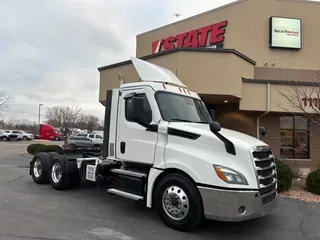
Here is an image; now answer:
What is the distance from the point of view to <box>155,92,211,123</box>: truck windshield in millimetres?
6160

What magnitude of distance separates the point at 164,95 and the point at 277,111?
1035 cm

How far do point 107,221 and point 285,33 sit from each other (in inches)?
609

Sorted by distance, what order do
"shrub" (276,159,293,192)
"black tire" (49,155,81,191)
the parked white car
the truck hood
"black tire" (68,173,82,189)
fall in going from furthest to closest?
the parked white car
"shrub" (276,159,293,192)
"black tire" (68,173,82,189)
"black tire" (49,155,81,191)
the truck hood

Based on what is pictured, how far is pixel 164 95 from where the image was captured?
250 inches

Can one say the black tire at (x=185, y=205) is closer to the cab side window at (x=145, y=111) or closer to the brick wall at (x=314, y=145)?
the cab side window at (x=145, y=111)

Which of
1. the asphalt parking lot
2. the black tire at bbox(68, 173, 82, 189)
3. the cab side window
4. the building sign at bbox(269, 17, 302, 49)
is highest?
the building sign at bbox(269, 17, 302, 49)

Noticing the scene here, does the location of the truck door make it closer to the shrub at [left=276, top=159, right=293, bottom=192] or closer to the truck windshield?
the truck windshield

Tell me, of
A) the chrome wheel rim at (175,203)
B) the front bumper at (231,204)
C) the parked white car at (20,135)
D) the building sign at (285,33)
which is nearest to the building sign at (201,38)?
the building sign at (285,33)

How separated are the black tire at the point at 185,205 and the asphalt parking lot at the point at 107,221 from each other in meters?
0.15

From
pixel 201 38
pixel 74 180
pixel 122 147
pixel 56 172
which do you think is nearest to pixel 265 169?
pixel 122 147

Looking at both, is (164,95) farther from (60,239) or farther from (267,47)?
(267,47)

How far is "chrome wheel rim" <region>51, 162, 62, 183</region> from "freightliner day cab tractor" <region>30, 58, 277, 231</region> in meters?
1.24

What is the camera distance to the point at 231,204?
5012 mm

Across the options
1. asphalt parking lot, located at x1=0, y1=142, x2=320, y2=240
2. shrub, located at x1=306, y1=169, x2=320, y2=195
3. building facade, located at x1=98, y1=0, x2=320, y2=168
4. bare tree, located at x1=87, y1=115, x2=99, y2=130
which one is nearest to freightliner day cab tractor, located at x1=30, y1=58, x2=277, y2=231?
asphalt parking lot, located at x1=0, y1=142, x2=320, y2=240
